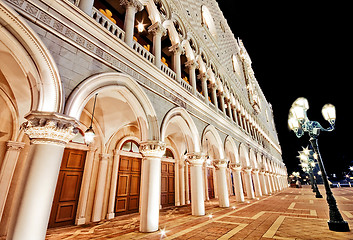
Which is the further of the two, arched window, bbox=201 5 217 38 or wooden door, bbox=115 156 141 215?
arched window, bbox=201 5 217 38

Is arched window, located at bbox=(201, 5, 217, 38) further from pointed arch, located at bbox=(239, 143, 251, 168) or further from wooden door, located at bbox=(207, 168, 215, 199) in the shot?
wooden door, located at bbox=(207, 168, 215, 199)

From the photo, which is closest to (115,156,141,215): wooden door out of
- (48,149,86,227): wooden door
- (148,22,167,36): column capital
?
(48,149,86,227): wooden door

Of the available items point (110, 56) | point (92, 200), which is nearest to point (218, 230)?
point (92, 200)

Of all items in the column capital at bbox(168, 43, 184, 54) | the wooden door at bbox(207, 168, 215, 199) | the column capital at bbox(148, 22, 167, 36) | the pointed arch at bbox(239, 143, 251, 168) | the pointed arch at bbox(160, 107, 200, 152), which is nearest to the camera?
the column capital at bbox(148, 22, 167, 36)

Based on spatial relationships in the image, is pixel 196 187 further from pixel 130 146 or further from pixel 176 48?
pixel 176 48

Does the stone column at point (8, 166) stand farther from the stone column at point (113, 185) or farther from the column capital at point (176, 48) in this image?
the column capital at point (176, 48)

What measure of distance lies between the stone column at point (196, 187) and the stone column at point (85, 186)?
14.0 ft

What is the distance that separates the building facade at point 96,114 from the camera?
3.19m

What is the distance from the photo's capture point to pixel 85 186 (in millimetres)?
7020

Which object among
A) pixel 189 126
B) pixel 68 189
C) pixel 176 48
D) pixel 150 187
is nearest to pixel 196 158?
pixel 189 126

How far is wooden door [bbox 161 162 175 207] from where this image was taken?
1057 cm

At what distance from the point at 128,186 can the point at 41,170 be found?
6.18 m

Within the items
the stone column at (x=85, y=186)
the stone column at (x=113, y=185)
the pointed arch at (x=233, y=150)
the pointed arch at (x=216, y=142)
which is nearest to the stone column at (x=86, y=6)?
the stone column at (x=85, y=186)

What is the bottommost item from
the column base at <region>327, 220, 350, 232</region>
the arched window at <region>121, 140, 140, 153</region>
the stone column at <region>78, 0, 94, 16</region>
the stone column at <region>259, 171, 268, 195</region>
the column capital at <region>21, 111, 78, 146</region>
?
the column base at <region>327, 220, 350, 232</region>
